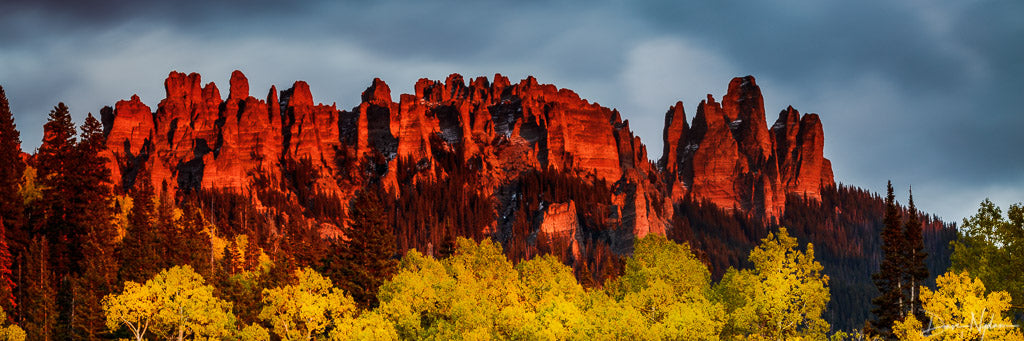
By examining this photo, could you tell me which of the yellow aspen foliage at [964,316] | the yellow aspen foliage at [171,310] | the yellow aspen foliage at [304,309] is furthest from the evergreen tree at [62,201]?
the yellow aspen foliage at [964,316]

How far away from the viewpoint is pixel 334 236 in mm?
170375

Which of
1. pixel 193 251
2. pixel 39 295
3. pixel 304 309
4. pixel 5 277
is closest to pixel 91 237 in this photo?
pixel 5 277

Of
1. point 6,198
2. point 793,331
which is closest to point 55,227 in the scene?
point 6,198

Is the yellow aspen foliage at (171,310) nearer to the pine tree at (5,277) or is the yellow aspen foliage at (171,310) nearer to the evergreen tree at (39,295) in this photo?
the evergreen tree at (39,295)

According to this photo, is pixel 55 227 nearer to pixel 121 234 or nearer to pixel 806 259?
pixel 121 234

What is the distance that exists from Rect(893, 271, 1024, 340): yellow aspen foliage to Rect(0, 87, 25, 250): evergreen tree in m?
58.0

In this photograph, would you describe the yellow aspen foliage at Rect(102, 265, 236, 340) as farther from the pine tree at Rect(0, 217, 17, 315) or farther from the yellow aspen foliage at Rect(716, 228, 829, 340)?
the yellow aspen foliage at Rect(716, 228, 829, 340)

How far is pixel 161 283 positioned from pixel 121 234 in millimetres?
37188

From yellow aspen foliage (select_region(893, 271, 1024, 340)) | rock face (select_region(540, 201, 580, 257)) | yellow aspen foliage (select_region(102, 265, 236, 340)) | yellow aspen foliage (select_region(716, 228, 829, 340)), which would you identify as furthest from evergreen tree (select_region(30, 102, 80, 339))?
rock face (select_region(540, 201, 580, 257))

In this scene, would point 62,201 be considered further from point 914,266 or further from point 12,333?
point 914,266

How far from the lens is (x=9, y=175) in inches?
2685

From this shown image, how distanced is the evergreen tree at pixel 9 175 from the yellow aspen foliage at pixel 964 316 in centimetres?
5800

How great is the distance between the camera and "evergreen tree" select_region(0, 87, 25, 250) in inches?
2625

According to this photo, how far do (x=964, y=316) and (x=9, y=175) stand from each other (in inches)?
2468
